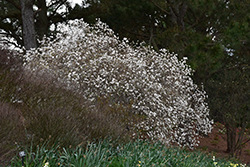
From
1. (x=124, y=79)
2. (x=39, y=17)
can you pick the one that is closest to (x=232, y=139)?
(x=124, y=79)

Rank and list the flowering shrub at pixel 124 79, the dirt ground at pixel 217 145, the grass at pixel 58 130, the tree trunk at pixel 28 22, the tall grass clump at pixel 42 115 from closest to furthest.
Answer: the grass at pixel 58 130 < the tall grass clump at pixel 42 115 < the flowering shrub at pixel 124 79 < the dirt ground at pixel 217 145 < the tree trunk at pixel 28 22

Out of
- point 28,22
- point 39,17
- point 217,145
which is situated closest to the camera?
point 28,22

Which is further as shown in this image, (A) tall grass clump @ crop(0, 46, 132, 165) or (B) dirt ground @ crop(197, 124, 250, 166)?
(B) dirt ground @ crop(197, 124, 250, 166)

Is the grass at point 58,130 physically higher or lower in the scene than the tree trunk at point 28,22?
lower

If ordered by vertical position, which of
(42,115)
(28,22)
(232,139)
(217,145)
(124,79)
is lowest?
(217,145)

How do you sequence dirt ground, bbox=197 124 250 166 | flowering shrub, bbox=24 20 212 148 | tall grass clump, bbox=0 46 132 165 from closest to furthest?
tall grass clump, bbox=0 46 132 165 → flowering shrub, bbox=24 20 212 148 → dirt ground, bbox=197 124 250 166

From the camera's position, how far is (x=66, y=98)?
465 cm

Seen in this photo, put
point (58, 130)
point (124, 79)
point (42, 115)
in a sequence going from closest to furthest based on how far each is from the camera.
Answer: point (58, 130) < point (42, 115) < point (124, 79)

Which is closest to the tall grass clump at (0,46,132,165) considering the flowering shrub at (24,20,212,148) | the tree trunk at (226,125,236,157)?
the flowering shrub at (24,20,212,148)

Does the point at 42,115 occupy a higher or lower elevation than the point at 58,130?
higher

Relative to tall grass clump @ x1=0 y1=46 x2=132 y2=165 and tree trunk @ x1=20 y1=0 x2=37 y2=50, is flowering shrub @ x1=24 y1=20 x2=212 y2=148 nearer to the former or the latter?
tall grass clump @ x1=0 y1=46 x2=132 y2=165

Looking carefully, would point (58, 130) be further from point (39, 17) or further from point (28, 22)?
point (39, 17)

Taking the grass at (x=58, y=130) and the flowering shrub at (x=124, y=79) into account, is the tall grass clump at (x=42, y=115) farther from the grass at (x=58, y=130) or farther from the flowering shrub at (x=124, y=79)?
the flowering shrub at (x=124, y=79)

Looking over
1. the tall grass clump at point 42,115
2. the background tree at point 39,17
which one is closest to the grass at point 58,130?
the tall grass clump at point 42,115
